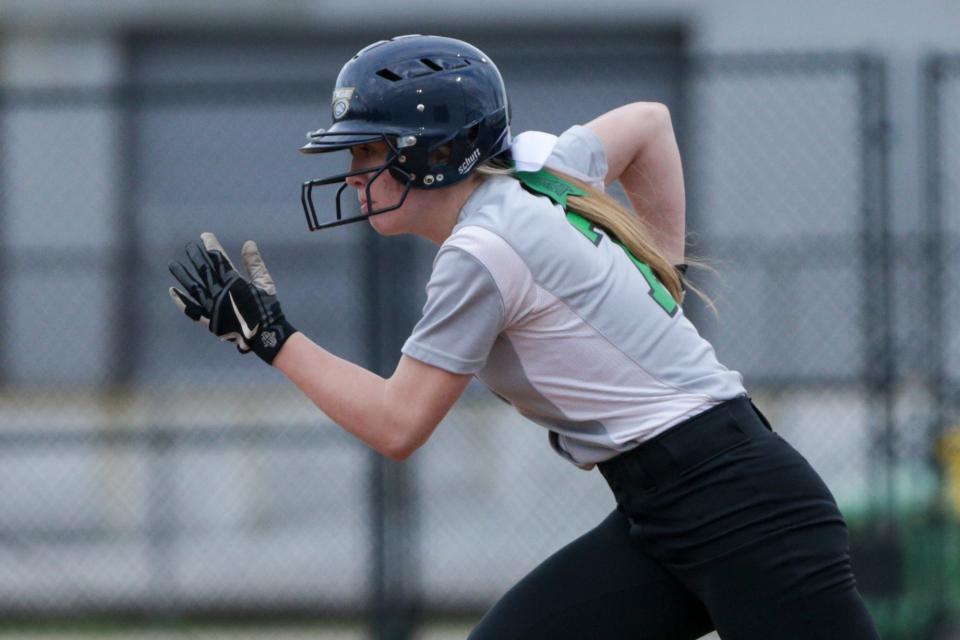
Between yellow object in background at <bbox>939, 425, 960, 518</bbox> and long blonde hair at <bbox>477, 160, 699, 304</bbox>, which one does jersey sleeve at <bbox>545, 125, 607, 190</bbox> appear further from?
yellow object in background at <bbox>939, 425, 960, 518</bbox>

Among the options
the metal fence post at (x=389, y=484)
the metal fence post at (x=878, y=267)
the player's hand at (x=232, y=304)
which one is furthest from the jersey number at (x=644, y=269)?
the metal fence post at (x=878, y=267)

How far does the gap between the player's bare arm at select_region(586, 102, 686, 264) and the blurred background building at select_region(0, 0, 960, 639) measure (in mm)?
3055

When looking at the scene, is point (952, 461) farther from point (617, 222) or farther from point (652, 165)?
point (617, 222)

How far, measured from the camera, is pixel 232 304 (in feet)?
9.57

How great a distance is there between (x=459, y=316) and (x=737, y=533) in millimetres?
669

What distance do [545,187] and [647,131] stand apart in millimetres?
534


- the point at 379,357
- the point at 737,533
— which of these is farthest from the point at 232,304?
the point at 379,357

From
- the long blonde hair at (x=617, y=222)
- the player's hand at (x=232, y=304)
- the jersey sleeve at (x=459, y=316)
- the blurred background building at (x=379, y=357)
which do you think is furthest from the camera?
the blurred background building at (x=379, y=357)

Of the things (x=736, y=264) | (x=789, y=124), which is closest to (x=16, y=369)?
(x=736, y=264)

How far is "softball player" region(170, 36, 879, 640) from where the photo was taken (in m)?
2.84

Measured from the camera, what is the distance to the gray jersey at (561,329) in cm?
281

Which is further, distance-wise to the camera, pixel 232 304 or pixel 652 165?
pixel 652 165

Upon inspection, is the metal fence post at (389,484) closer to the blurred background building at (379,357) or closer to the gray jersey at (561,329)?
the blurred background building at (379,357)

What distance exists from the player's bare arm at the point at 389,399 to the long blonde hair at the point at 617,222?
16.7 inches
